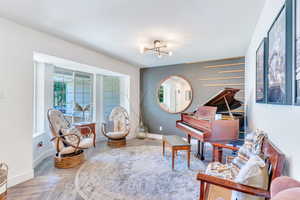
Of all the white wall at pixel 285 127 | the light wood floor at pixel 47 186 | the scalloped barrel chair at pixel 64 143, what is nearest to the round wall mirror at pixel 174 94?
the scalloped barrel chair at pixel 64 143

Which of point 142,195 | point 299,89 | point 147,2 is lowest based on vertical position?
point 142,195

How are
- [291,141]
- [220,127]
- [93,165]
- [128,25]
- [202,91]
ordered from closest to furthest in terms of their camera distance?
[291,141], [128,25], [220,127], [93,165], [202,91]

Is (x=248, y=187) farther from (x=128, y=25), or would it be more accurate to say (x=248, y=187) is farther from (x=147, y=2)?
(x=128, y=25)

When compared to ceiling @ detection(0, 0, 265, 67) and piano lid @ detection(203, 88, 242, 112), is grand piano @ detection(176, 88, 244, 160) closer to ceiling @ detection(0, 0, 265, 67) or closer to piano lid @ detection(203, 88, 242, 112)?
piano lid @ detection(203, 88, 242, 112)

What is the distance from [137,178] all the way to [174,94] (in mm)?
3190

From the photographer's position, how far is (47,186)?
2.31m

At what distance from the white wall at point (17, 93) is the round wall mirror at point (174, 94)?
3.49 m

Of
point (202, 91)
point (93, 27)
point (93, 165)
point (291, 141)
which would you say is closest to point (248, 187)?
point (291, 141)

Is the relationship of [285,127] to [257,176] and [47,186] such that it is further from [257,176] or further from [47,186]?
[47,186]

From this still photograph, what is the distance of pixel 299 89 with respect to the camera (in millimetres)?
979

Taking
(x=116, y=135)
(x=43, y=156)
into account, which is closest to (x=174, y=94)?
(x=116, y=135)

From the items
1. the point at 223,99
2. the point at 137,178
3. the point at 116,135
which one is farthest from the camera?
the point at 116,135

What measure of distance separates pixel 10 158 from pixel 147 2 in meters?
2.94

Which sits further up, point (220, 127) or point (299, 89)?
point (299, 89)
